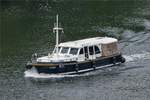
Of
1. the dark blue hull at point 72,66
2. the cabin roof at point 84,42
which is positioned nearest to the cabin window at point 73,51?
the cabin roof at point 84,42

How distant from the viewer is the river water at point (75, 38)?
65625 millimetres

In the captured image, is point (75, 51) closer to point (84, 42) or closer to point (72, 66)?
point (72, 66)

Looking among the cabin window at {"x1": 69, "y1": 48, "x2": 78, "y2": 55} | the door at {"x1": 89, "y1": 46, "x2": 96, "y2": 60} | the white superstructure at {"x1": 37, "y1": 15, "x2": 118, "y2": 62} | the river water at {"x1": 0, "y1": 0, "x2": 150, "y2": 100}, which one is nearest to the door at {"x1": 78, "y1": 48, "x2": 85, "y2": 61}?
the white superstructure at {"x1": 37, "y1": 15, "x2": 118, "y2": 62}

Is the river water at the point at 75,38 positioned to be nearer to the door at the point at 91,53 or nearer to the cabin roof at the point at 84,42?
the door at the point at 91,53

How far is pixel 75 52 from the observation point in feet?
243

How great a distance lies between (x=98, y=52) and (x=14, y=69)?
11.2m

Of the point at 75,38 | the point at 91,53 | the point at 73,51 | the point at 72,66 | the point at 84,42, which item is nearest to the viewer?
the point at 72,66

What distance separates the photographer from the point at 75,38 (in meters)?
97.8

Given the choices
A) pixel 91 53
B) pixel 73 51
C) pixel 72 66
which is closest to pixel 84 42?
pixel 91 53

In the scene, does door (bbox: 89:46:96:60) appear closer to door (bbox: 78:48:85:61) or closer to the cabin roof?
the cabin roof

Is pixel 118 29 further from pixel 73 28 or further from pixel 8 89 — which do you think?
pixel 8 89

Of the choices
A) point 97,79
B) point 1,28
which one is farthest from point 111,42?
point 1,28

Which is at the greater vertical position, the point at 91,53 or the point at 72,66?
the point at 91,53

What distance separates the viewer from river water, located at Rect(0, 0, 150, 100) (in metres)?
65.6
